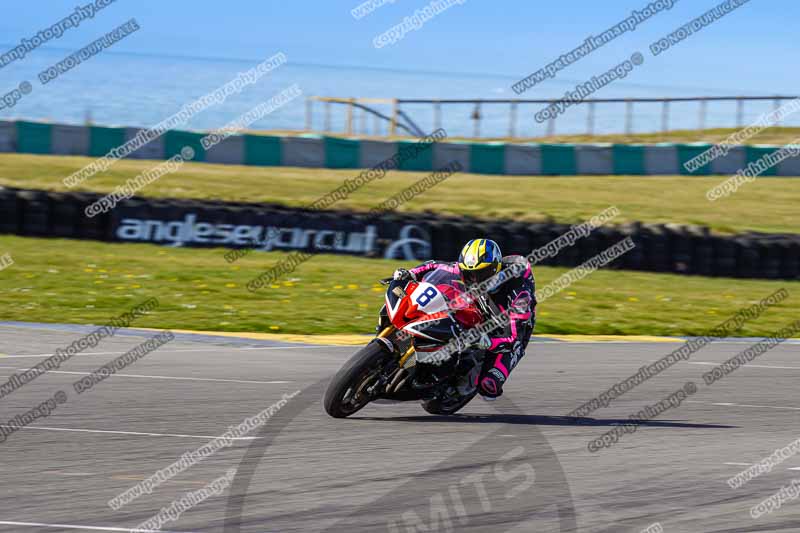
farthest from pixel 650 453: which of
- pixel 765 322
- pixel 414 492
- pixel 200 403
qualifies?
pixel 765 322

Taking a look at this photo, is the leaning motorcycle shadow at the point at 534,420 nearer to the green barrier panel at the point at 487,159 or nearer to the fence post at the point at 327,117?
the green barrier panel at the point at 487,159

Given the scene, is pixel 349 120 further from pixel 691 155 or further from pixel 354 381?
pixel 354 381

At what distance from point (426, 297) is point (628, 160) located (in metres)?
24.9

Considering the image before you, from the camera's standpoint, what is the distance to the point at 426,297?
8891 millimetres

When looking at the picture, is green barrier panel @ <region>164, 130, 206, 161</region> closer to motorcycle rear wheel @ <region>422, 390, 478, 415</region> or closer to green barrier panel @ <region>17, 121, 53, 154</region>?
green barrier panel @ <region>17, 121, 53, 154</region>

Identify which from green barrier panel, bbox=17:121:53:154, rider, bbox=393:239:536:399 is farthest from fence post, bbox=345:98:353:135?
rider, bbox=393:239:536:399

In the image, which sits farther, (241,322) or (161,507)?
(241,322)

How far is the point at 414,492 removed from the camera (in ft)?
22.9

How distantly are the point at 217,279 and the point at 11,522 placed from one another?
42.4 ft

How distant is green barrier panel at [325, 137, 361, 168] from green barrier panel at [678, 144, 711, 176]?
9.05 metres

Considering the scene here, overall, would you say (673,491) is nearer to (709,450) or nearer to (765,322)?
(709,450)

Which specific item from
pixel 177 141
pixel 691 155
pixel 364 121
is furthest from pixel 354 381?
pixel 364 121

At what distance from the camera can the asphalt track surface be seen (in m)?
6.47

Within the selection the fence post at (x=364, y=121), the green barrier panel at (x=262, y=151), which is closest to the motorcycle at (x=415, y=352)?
the green barrier panel at (x=262, y=151)
